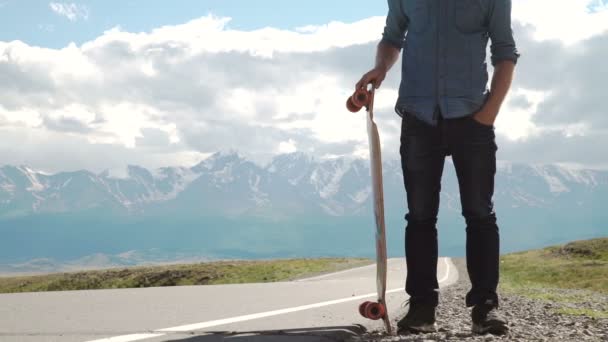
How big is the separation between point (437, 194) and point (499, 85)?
2.76 ft

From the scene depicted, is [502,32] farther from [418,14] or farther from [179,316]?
[179,316]

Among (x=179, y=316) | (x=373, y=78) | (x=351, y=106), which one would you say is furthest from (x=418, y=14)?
(x=179, y=316)

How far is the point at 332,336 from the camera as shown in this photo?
4.64m

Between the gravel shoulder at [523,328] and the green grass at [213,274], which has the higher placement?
the gravel shoulder at [523,328]

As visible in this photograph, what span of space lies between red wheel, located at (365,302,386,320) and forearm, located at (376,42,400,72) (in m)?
1.69

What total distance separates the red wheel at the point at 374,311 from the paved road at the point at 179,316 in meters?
0.32

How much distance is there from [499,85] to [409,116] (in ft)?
2.08

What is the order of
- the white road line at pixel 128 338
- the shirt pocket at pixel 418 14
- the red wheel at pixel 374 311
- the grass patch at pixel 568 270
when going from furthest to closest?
the grass patch at pixel 568 270 → the shirt pocket at pixel 418 14 → the red wheel at pixel 374 311 → the white road line at pixel 128 338

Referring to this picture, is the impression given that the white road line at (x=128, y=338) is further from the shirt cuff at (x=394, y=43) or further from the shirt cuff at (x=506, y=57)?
the shirt cuff at (x=506, y=57)

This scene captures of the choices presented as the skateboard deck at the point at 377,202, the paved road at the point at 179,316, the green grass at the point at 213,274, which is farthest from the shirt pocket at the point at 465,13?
the green grass at the point at 213,274

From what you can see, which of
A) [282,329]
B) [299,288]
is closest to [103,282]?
[299,288]

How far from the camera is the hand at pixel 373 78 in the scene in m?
4.79

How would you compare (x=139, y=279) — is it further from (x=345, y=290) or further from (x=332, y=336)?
(x=332, y=336)

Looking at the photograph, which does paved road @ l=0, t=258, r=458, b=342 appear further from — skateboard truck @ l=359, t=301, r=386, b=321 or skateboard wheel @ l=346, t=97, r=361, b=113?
skateboard wheel @ l=346, t=97, r=361, b=113
